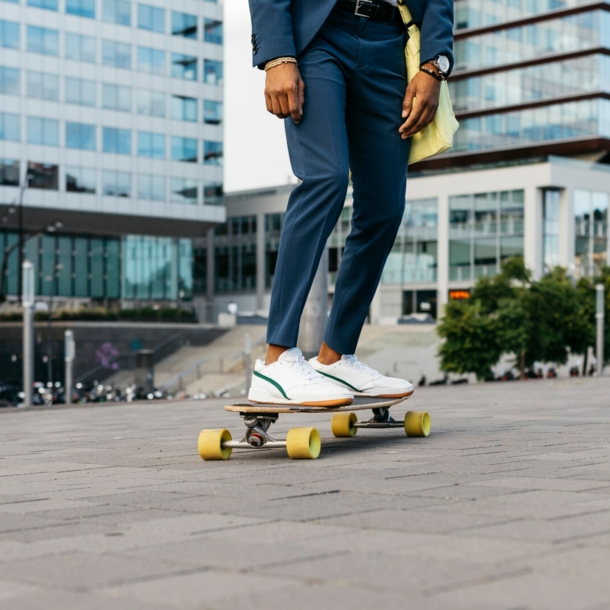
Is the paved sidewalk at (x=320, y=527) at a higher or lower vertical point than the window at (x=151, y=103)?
lower

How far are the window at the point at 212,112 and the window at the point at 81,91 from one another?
7697 mm

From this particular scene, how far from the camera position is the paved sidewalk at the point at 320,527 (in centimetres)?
195

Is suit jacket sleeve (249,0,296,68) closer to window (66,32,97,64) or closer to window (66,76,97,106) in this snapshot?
window (66,76,97,106)

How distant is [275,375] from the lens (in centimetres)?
441

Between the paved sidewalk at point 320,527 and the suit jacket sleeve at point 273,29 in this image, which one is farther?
the suit jacket sleeve at point 273,29

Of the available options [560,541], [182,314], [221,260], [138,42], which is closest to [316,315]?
[560,541]

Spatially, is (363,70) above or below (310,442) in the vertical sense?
above

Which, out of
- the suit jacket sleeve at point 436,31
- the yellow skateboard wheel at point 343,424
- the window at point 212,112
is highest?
the window at point 212,112

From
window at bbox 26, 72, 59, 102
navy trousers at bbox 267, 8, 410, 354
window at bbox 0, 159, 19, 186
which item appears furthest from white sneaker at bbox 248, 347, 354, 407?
window at bbox 26, 72, 59, 102

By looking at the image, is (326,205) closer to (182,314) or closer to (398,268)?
(182,314)

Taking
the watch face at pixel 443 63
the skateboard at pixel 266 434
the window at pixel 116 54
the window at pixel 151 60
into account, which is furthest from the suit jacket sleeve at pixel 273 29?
the window at pixel 151 60

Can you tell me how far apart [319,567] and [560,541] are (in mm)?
564

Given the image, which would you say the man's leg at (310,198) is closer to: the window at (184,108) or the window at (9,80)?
the window at (9,80)

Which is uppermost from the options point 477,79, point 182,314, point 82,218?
point 477,79
